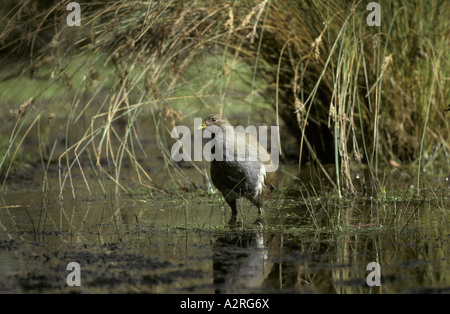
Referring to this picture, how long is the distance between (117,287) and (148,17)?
112 inches

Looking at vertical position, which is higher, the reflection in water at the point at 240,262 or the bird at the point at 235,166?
the bird at the point at 235,166

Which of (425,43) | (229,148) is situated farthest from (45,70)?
(425,43)

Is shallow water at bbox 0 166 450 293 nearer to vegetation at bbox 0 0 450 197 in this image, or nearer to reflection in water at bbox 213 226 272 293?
reflection in water at bbox 213 226 272 293

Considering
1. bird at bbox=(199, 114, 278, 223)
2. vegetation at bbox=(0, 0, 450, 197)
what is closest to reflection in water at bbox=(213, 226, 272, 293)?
bird at bbox=(199, 114, 278, 223)

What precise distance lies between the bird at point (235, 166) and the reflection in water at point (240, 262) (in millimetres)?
676

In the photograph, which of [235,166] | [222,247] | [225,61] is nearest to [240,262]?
[222,247]

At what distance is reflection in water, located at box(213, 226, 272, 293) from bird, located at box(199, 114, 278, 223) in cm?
68

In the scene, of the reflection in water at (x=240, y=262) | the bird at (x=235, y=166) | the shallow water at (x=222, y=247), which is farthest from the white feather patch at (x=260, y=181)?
the reflection in water at (x=240, y=262)

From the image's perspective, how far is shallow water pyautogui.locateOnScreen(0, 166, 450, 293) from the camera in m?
3.14

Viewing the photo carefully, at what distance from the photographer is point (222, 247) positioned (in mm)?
3895

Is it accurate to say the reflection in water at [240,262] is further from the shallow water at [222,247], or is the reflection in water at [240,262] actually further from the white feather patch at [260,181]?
the white feather patch at [260,181]

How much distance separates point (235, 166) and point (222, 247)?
44.8 inches

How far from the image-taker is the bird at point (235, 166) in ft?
16.2
